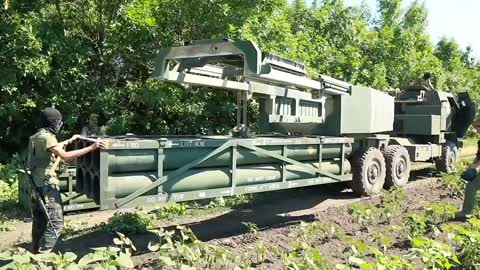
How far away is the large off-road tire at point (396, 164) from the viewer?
970 centimetres

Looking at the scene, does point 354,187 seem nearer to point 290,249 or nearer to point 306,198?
point 306,198

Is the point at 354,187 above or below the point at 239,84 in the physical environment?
below

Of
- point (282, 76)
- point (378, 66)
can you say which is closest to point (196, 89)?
point (282, 76)

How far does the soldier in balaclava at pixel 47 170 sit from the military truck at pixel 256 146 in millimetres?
368

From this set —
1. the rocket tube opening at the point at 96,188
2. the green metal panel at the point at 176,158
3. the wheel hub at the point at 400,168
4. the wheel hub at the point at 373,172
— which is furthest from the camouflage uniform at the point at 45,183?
the wheel hub at the point at 400,168

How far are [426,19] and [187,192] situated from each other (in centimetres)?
2699

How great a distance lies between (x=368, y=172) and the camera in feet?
29.3

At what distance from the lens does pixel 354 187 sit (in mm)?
8891

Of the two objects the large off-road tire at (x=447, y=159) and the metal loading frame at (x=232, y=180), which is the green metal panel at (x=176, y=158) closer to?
the metal loading frame at (x=232, y=180)

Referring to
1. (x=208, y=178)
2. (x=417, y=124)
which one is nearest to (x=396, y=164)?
(x=417, y=124)

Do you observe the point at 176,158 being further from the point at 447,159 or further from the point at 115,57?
the point at 447,159

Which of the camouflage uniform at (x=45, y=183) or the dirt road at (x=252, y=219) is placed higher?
the camouflage uniform at (x=45, y=183)

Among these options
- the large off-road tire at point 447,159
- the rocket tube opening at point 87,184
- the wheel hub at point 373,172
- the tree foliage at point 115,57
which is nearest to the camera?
the rocket tube opening at point 87,184

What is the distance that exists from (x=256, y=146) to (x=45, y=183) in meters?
2.56
